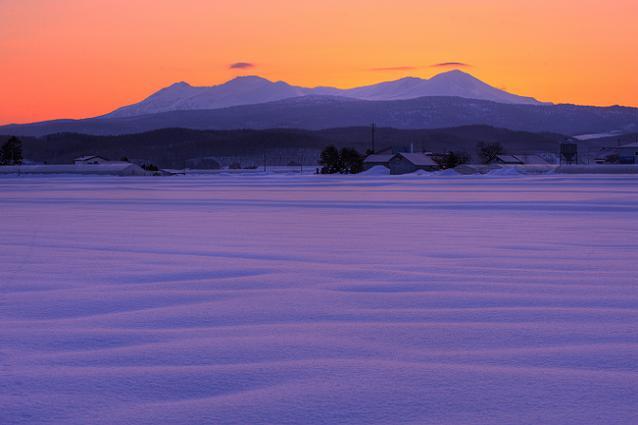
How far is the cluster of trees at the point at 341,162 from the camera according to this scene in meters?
77.6

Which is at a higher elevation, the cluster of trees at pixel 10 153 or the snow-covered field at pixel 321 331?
the cluster of trees at pixel 10 153

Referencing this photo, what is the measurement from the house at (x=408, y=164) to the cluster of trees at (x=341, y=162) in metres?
3.72

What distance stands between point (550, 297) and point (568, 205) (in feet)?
49.8

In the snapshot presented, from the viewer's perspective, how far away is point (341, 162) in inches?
3088

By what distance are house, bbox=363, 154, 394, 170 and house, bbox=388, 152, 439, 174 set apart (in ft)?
4.79

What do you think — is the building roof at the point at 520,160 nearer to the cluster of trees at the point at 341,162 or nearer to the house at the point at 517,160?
the house at the point at 517,160

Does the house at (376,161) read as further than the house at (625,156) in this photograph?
No

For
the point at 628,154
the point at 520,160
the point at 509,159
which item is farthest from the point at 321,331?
the point at 628,154

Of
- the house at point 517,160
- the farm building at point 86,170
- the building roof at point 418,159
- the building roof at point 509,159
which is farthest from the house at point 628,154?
the farm building at point 86,170

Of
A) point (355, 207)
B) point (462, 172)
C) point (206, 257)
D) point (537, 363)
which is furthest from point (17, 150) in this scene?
point (537, 363)

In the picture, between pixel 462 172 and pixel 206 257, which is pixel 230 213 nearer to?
pixel 206 257

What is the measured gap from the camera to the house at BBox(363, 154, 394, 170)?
258 ft

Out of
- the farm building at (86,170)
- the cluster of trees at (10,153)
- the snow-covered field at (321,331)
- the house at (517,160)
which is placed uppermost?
the cluster of trees at (10,153)

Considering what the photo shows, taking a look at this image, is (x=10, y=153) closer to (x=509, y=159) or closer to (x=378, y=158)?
(x=378, y=158)
